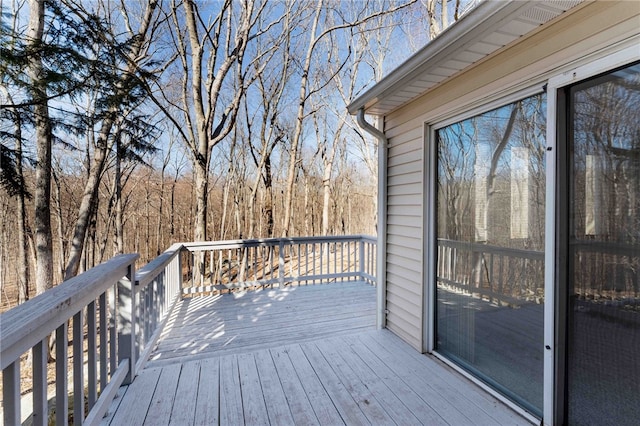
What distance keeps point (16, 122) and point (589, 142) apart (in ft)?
17.1

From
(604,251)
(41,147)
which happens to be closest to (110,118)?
(41,147)

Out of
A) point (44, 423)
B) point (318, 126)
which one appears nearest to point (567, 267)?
point (44, 423)

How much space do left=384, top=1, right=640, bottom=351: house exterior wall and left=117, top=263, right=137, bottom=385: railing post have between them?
238 centimetres

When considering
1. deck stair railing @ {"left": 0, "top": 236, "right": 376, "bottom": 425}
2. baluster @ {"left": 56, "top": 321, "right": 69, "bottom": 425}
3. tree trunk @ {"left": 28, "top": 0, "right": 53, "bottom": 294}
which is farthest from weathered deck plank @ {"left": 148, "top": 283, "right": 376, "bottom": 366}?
tree trunk @ {"left": 28, "top": 0, "right": 53, "bottom": 294}

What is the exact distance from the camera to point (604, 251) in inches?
59.2

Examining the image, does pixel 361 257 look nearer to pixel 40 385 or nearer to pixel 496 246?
pixel 496 246

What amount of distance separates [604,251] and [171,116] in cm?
706

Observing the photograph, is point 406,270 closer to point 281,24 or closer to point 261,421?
point 261,421

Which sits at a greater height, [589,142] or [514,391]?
[589,142]

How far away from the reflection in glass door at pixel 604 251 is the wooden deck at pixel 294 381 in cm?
56

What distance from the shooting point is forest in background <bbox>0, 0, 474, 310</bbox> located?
4039 mm

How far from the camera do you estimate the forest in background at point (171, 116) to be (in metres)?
4.04

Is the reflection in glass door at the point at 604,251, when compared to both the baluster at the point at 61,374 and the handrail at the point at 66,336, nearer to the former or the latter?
the handrail at the point at 66,336

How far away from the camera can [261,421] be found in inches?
77.2
